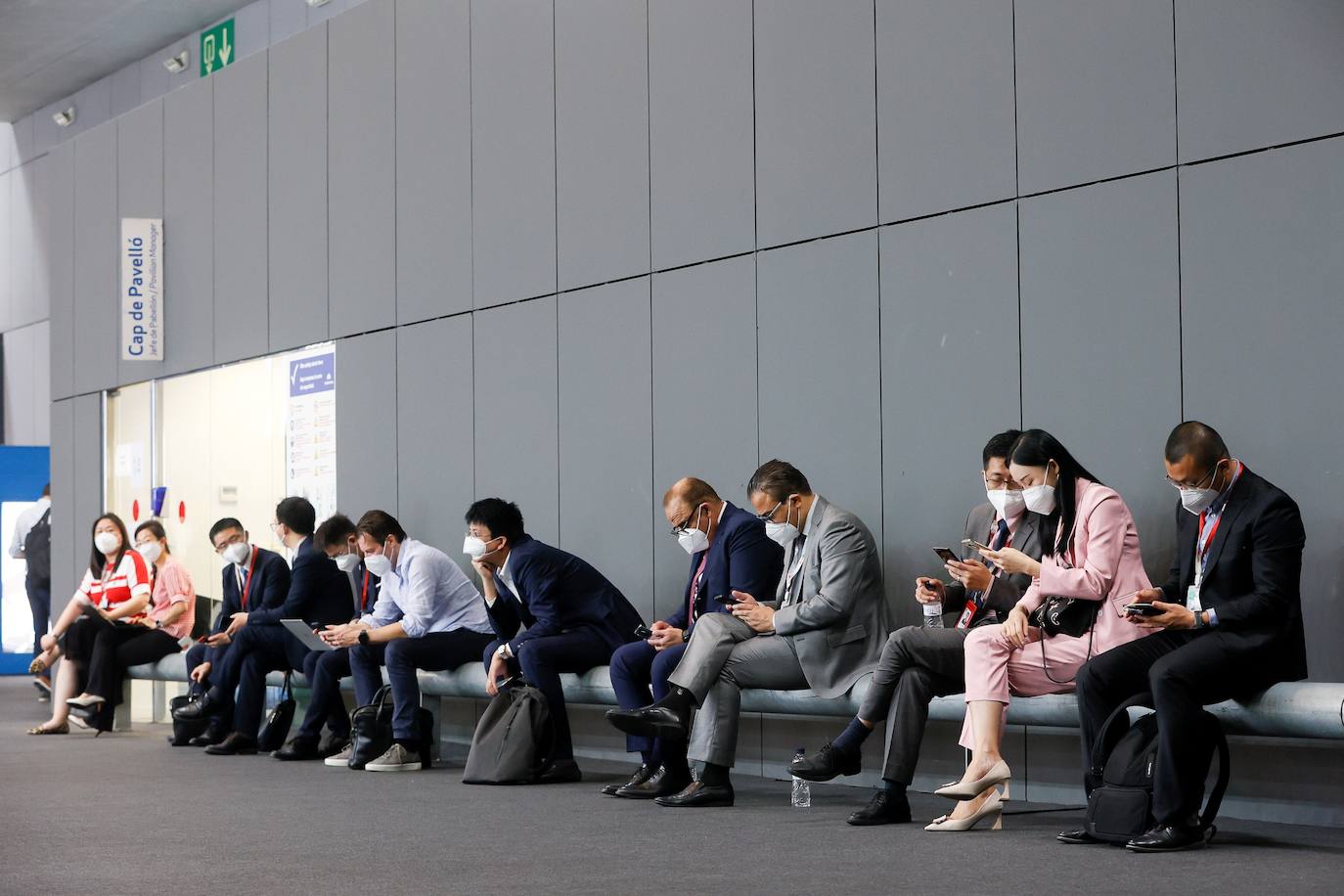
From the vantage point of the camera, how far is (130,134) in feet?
47.5

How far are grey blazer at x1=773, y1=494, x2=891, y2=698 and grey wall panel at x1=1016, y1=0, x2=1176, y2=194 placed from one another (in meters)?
1.70

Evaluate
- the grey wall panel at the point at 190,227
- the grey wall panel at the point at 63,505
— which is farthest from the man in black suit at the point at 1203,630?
the grey wall panel at the point at 63,505

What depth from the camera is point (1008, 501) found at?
6.52 metres

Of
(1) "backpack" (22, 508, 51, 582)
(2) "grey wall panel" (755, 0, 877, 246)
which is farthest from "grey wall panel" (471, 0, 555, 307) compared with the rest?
(1) "backpack" (22, 508, 51, 582)

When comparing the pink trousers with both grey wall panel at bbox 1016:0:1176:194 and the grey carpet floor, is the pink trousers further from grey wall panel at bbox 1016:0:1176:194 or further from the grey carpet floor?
grey wall panel at bbox 1016:0:1176:194

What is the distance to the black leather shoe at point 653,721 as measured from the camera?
22.5ft

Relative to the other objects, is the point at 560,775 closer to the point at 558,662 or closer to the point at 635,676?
the point at 558,662

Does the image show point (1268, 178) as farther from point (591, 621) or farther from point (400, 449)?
point (400, 449)

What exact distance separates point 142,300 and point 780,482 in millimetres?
8161

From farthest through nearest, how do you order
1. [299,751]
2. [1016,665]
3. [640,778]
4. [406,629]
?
[299,751]
[406,629]
[640,778]
[1016,665]

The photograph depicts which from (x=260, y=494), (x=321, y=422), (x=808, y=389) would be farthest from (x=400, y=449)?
(x=808, y=389)

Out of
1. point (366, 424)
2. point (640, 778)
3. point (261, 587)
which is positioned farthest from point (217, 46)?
point (640, 778)

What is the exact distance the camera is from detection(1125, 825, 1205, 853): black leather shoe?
5.38 m

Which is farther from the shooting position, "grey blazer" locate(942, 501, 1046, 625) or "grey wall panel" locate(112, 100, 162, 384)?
"grey wall panel" locate(112, 100, 162, 384)
